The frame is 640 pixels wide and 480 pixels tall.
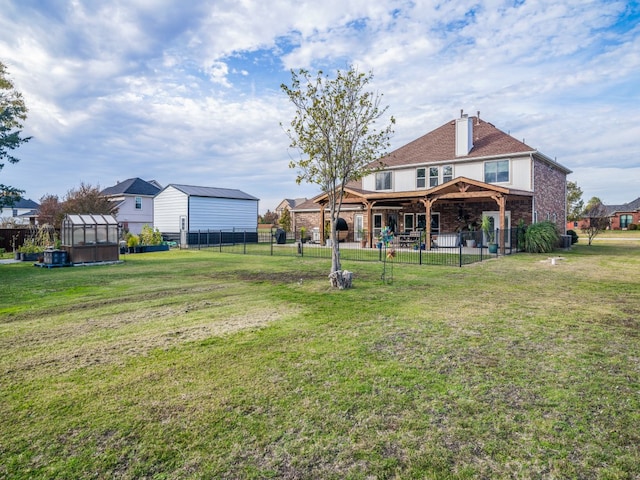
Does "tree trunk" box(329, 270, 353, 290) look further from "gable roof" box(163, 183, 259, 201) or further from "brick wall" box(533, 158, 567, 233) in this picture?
"gable roof" box(163, 183, 259, 201)

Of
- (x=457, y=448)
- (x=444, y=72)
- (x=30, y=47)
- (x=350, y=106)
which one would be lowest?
(x=457, y=448)

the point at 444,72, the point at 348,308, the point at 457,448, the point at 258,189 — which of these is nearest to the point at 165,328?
the point at 348,308

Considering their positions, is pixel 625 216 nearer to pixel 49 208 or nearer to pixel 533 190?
pixel 533 190

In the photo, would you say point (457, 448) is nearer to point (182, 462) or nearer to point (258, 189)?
point (182, 462)

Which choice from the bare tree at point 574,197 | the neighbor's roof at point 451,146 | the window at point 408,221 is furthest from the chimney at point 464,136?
the bare tree at point 574,197

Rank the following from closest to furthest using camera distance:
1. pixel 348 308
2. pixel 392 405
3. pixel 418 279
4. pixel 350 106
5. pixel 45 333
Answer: pixel 392 405
pixel 45 333
pixel 348 308
pixel 350 106
pixel 418 279

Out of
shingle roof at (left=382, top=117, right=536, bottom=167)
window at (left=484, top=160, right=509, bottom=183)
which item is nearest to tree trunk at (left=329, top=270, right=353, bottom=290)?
shingle roof at (left=382, top=117, right=536, bottom=167)

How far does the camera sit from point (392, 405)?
3.37m

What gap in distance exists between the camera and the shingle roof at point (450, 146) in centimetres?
2300

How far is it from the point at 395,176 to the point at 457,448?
25581 mm

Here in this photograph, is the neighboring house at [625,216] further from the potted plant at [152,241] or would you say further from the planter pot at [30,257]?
the planter pot at [30,257]

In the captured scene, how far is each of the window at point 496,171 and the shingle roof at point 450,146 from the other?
63 cm

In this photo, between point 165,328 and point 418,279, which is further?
point 418,279

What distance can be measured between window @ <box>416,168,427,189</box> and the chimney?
2524 mm
